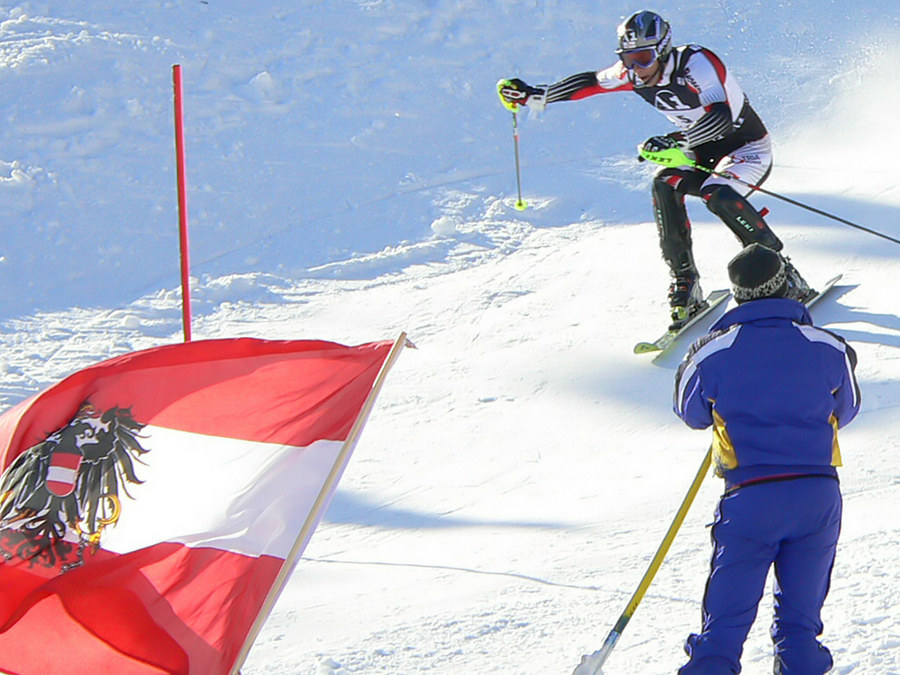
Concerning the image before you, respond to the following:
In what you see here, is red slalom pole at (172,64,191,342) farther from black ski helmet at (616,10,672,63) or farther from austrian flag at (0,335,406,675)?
black ski helmet at (616,10,672,63)

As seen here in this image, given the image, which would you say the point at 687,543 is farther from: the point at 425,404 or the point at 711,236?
the point at 711,236

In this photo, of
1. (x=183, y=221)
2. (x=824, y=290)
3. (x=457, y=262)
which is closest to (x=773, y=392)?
(x=183, y=221)

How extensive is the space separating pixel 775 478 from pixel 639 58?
159 inches

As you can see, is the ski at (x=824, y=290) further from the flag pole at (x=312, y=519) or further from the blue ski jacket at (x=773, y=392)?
the flag pole at (x=312, y=519)

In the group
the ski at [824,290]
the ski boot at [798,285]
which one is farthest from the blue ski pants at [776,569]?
the ski at [824,290]

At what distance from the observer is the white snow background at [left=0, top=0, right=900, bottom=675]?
4418mm

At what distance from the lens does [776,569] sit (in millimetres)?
3219

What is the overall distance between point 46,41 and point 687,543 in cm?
923

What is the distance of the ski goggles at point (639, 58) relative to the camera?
6.58m

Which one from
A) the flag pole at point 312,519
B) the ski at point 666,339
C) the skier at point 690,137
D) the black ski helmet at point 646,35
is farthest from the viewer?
the ski at point 666,339

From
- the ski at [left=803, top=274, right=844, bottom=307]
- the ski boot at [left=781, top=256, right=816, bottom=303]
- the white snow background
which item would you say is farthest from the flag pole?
the ski at [left=803, top=274, right=844, bottom=307]

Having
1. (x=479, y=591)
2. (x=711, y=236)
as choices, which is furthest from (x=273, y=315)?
(x=479, y=591)

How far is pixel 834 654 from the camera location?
3561mm

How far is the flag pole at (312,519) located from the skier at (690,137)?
3.60 metres
